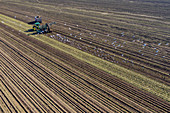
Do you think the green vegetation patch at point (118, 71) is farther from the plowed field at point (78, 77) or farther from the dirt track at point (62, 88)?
the dirt track at point (62, 88)

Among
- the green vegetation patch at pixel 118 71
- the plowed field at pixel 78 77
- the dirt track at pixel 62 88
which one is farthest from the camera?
the green vegetation patch at pixel 118 71

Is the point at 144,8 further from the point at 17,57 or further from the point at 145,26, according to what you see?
the point at 17,57

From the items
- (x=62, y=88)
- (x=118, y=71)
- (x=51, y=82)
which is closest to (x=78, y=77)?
(x=62, y=88)

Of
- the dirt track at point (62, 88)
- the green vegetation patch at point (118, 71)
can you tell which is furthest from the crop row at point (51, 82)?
the green vegetation patch at point (118, 71)

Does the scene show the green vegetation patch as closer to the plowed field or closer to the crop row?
the plowed field

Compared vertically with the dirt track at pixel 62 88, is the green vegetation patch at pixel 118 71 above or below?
above

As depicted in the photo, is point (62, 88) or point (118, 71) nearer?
point (62, 88)

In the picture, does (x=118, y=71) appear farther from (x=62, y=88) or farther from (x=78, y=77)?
(x=62, y=88)

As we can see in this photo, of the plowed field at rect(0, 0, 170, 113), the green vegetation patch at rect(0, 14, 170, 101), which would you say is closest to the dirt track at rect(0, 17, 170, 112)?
the plowed field at rect(0, 0, 170, 113)
